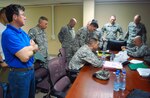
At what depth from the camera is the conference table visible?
1635 mm

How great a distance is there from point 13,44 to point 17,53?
10 cm

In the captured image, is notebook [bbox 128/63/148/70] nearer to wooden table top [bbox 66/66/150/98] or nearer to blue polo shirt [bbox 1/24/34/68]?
wooden table top [bbox 66/66/150/98]

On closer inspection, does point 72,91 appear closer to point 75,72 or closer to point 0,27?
point 75,72

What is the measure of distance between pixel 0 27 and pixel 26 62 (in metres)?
1.04

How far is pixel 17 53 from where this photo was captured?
1588 millimetres

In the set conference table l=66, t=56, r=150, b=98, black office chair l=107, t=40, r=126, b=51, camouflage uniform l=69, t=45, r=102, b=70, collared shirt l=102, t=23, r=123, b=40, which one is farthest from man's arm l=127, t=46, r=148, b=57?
collared shirt l=102, t=23, r=123, b=40

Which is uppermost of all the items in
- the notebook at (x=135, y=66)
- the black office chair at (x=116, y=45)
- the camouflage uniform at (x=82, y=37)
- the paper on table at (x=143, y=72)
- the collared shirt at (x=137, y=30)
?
the collared shirt at (x=137, y=30)

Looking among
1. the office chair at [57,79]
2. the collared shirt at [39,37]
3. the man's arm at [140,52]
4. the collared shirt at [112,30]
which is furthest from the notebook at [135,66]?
the collared shirt at [112,30]

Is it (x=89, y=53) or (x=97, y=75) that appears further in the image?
(x=89, y=53)

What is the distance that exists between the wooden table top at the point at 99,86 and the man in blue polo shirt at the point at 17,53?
1.58 ft

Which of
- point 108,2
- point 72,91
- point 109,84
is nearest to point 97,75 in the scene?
point 109,84

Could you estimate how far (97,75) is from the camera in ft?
6.92

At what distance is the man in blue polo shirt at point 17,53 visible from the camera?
160 centimetres

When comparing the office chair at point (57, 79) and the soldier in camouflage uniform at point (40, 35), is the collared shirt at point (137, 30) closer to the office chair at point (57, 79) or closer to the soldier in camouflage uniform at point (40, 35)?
the soldier in camouflage uniform at point (40, 35)
